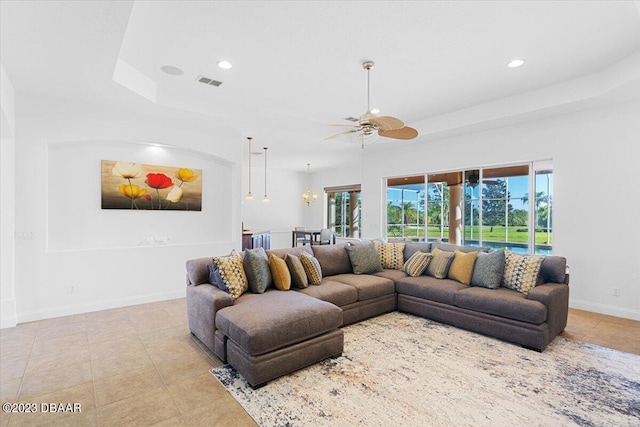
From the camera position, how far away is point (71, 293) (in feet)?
13.9

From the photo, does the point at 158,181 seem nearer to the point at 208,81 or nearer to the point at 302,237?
the point at 208,81

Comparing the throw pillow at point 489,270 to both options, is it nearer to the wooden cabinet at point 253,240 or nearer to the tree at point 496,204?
the tree at point 496,204

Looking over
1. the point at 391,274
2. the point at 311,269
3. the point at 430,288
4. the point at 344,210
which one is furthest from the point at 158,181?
the point at 344,210

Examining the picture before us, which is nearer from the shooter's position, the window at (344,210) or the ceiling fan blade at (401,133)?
the ceiling fan blade at (401,133)

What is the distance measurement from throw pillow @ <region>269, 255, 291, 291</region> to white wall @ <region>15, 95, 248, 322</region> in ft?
7.44

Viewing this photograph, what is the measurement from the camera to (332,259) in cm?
460

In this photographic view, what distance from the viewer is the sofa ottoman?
8.04ft

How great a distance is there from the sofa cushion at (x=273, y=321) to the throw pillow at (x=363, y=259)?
1.65m

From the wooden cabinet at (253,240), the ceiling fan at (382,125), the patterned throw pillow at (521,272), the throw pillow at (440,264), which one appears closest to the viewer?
the ceiling fan at (382,125)

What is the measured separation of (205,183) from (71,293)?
2.50 m

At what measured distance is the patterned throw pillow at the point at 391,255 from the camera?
4.99 meters

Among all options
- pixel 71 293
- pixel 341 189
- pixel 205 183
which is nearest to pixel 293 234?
pixel 341 189

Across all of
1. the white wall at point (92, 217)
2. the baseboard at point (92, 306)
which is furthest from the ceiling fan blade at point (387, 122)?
the baseboard at point (92, 306)

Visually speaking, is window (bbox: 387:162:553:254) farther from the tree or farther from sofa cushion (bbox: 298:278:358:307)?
sofa cushion (bbox: 298:278:358:307)
